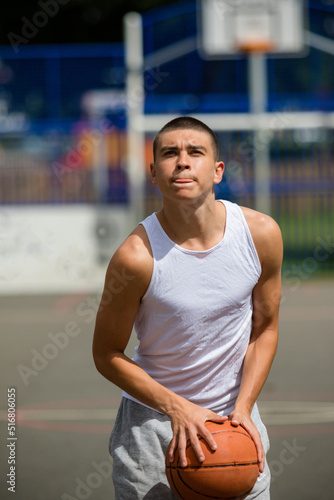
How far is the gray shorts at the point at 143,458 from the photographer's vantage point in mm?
2926

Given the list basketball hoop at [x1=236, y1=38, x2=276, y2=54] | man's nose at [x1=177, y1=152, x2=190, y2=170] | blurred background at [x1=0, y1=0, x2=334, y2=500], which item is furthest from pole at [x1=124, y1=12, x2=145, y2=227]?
man's nose at [x1=177, y1=152, x2=190, y2=170]

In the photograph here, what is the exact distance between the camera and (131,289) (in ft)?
9.29

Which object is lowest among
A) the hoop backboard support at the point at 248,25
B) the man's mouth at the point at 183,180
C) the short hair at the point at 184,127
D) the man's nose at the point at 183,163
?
the man's mouth at the point at 183,180

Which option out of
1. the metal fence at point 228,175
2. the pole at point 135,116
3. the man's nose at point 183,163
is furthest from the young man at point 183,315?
the metal fence at point 228,175

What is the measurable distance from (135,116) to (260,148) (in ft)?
7.26

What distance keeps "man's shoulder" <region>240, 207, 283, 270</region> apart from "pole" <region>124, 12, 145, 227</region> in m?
10.2

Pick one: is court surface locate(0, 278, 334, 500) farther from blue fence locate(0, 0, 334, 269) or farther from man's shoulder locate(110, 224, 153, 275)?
blue fence locate(0, 0, 334, 269)

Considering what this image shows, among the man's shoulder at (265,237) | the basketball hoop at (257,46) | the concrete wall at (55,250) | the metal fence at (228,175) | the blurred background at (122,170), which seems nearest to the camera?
the man's shoulder at (265,237)

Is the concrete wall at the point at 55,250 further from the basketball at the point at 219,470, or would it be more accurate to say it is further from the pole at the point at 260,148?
the basketball at the point at 219,470

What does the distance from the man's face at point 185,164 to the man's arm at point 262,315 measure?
0.28 metres

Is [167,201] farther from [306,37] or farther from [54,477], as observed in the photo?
[306,37]

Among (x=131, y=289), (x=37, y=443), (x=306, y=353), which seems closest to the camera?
(x=131, y=289)

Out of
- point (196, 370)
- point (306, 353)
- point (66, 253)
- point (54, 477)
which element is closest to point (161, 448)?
point (196, 370)

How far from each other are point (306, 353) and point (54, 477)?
4074 millimetres
